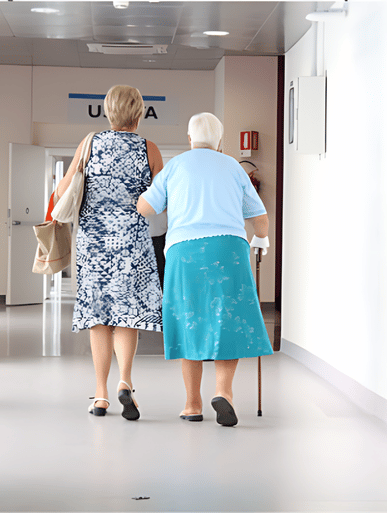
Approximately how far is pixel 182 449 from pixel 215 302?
70cm

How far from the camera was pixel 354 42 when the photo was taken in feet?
13.5

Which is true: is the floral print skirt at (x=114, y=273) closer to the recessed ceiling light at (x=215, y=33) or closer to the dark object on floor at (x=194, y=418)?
the dark object on floor at (x=194, y=418)

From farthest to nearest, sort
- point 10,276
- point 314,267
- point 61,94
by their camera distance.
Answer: point 61,94
point 10,276
point 314,267

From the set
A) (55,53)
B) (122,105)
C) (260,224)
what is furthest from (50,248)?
(55,53)

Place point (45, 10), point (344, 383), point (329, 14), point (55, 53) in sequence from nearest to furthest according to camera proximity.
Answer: point (344, 383) → point (329, 14) → point (45, 10) → point (55, 53)

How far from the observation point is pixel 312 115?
4793mm

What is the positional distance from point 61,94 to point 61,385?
6.99 m

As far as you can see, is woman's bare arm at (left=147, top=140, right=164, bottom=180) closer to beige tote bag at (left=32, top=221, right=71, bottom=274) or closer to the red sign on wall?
beige tote bag at (left=32, top=221, right=71, bottom=274)

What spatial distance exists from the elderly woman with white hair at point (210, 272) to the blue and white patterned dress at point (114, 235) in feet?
0.57

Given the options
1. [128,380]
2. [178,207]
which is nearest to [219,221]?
[178,207]

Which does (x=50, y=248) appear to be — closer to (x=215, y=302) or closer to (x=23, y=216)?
(x=215, y=302)

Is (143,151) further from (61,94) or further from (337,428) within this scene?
(61,94)

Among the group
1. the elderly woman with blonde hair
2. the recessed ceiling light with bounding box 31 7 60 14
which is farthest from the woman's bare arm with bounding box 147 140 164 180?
the recessed ceiling light with bounding box 31 7 60 14

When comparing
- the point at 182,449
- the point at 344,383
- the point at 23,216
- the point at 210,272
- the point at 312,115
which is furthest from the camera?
the point at 23,216
